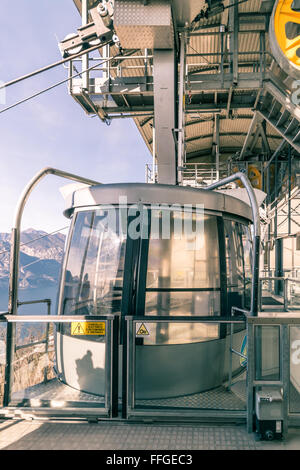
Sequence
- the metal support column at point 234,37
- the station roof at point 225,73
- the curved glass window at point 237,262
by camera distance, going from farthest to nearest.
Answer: the station roof at point 225,73 < the metal support column at point 234,37 < the curved glass window at point 237,262

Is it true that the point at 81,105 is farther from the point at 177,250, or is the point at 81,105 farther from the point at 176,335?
the point at 176,335

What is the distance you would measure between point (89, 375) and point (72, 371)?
12.7 inches

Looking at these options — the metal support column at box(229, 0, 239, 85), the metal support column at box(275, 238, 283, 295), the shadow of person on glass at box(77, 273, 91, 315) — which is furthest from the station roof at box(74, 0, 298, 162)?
the shadow of person on glass at box(77, 273, 91, 315)

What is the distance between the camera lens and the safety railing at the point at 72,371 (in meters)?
3.67

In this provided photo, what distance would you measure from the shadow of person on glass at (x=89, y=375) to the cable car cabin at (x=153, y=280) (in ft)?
0.04

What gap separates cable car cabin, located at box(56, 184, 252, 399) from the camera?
4.41 metres

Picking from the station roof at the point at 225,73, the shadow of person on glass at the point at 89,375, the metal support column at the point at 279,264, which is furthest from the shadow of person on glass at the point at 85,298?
the metal support column at the point at 279,264

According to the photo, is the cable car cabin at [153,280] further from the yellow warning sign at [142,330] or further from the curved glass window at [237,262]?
the yellow warning sign at [142,330]

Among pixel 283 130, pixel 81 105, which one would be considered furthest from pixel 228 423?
pixel 81 105

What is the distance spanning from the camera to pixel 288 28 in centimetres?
773

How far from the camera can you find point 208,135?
1880 centimetres

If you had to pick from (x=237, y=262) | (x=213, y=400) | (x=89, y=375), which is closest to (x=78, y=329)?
(x=89, y=375)

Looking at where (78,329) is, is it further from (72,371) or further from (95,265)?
(72,371)
